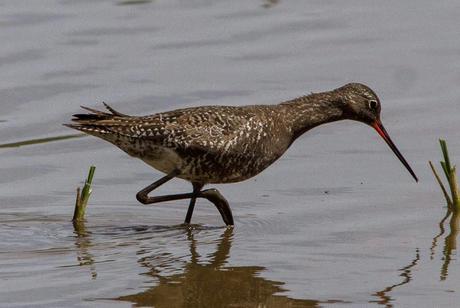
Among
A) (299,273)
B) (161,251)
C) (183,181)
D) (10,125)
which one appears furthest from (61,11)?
(299,273)

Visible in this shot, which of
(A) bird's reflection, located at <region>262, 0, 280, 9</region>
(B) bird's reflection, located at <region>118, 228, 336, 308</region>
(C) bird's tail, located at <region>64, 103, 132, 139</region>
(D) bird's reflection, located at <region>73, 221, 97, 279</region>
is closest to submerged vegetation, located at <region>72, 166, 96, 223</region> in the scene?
(D) bird's reflection, located at <region>73, 221, 97, 279</region>

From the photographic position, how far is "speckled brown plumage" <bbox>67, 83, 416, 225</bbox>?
35.4 ft

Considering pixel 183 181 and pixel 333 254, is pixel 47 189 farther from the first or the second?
pixel 333 254

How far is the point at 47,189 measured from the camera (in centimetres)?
1165

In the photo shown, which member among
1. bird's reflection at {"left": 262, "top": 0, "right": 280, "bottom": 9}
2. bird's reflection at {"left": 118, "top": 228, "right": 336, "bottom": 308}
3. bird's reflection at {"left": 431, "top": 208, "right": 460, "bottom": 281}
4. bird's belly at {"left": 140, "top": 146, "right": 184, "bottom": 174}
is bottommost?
bird's reflection at {"left": 118, "top": 228, "right": 336, "bottom": 308}

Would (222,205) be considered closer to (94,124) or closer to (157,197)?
(157,197)

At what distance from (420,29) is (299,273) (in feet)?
24.9

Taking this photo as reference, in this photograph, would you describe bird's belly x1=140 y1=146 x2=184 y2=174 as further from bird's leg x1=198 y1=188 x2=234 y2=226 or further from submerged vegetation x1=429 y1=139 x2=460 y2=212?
submerged vegetation x1=429 y1=139 x2=460 y2=212

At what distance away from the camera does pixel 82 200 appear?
413 inches

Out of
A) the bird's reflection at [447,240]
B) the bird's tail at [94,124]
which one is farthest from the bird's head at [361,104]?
the bird's tail at [94,124]

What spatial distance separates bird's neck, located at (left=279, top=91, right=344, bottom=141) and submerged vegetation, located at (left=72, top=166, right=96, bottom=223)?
1963 millimetres

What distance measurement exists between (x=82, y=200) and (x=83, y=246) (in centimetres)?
70

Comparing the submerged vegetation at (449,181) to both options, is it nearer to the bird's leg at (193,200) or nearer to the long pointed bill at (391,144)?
the long pointed bill at (391,144)

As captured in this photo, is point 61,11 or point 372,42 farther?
point 61,11
